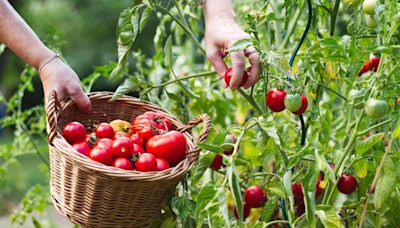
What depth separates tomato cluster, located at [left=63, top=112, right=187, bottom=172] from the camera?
135 cm

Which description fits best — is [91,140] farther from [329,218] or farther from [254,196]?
[329,218]

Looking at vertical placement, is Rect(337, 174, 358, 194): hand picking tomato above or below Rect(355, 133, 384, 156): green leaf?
below

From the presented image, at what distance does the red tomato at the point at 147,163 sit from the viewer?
1.34 metres

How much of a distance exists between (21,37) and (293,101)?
631 mm

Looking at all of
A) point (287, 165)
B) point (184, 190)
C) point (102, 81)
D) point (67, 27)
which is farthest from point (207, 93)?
point (67, 27)

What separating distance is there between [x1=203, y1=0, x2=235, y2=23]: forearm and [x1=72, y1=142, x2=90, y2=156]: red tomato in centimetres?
36

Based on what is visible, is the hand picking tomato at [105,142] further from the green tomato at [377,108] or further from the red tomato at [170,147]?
the green tomato at [377,108]

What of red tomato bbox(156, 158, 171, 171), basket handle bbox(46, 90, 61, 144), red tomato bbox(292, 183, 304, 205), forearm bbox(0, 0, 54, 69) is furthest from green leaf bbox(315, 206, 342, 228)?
forearm bbox(0, 0, 54, 69)

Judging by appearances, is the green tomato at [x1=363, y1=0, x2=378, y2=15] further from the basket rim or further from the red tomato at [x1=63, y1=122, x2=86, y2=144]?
the red tomato at [x1=63, y1=122, x2=86, y2=144]

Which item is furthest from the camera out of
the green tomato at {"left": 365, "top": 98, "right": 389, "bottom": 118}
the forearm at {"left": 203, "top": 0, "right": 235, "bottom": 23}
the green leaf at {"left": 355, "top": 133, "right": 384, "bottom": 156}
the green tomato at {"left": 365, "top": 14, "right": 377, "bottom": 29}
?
the forearm at {"left": 203, "top": 0, "right": 235, "bottom": 23}

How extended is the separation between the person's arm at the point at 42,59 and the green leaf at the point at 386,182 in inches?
24.9

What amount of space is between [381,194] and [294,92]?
0.82 feet

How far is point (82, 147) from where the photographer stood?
1392 mm

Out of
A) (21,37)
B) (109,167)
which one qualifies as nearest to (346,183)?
(109,167)
